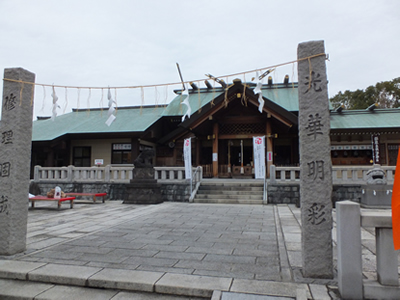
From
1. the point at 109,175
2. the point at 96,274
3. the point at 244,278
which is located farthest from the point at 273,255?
the point at 109,175

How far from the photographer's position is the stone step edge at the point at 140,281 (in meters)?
3.32

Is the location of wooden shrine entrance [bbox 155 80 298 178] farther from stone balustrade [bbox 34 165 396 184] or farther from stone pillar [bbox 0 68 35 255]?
stone pillar [bbox 0 68 35 255]

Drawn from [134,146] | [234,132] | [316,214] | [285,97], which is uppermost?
[285,97]

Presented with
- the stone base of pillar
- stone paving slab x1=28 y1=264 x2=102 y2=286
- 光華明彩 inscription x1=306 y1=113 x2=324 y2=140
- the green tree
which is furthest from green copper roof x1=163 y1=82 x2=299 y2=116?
stone paving slab x1=28 y1=264 x2=102 y2=286

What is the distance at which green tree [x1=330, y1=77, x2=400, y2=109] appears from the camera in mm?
29442

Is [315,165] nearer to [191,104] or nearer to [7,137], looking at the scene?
[7,137]

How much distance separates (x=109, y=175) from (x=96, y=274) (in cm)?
1097

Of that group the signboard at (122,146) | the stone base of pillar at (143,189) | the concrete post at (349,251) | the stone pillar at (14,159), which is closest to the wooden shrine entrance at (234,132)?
the signboard at (122,146)

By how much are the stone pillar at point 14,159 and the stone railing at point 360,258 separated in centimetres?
516

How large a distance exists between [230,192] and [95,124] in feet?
40.5

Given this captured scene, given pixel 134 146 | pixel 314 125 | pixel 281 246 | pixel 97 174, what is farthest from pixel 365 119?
pixel 97 174

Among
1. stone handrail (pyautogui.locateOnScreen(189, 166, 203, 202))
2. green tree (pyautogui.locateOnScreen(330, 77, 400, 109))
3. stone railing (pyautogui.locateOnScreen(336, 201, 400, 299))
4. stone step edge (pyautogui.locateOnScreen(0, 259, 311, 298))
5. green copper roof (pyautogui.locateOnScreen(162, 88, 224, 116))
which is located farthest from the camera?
green tree (pyautogui.locateOnScreen(330, 77, 400, 109))

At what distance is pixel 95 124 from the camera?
65.1 ft

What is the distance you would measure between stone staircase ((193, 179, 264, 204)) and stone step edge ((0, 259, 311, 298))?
28.0ft
